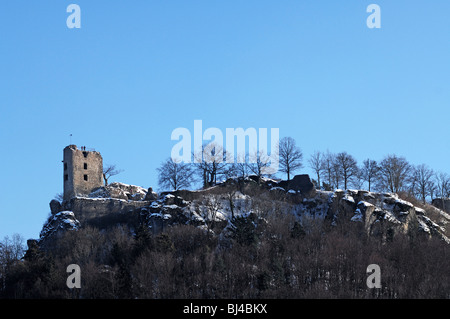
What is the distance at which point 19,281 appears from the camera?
70.2m

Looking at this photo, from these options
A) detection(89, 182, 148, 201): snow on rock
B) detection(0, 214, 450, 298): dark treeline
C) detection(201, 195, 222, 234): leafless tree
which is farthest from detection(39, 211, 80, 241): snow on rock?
detection(201, 195, 222, 234): leafless tree

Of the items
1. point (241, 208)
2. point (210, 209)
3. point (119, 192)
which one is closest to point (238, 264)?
point (210, 209)

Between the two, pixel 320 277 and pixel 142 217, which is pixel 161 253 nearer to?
pixel 142 217

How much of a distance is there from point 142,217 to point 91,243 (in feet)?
20.5

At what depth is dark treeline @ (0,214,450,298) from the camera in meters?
67.0

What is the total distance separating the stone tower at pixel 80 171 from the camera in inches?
3314

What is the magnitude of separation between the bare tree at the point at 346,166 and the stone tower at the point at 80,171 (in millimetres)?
26857

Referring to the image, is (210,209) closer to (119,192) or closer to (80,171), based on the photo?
(119,192)

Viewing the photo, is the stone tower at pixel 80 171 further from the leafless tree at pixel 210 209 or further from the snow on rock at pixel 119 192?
the leafless tree at pixel 210 209
